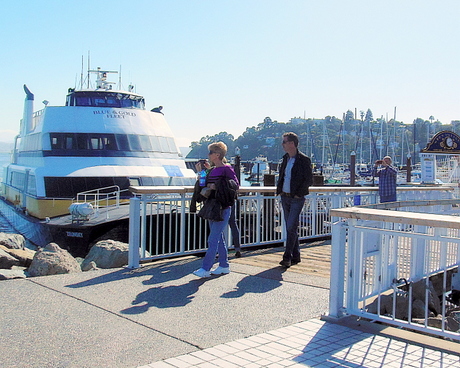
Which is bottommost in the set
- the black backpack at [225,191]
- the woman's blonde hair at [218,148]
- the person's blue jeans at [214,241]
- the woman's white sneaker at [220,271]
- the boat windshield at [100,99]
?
the woman's white sneaker at [220,271]

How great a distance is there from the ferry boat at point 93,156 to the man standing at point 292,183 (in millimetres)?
9570

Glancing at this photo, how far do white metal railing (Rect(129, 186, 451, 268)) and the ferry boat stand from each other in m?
6.66

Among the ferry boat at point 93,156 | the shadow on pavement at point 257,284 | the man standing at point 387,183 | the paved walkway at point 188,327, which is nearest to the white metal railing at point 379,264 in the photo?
the paved walkway at point 188,327

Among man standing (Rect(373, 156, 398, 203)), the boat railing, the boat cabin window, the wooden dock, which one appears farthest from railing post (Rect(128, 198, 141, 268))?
the boat cabin window

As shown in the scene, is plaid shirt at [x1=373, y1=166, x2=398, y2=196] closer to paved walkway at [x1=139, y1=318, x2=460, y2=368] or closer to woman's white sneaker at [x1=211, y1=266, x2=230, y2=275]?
woman's white sneaker at [x1=211, y1=266, x2=230, y2=275]

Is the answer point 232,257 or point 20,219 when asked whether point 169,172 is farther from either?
point 232,257

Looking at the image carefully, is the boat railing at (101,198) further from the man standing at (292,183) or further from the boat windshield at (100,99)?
the man standing at (292,183)

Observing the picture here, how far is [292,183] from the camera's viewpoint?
6906 mm

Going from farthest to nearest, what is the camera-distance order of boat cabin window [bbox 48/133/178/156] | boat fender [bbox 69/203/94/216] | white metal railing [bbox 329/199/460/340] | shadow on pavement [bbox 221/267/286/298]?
boat cabin window [bbox 48/133/178/156], boat fender [bbox 69/203/94/216], shadow on pavement [bbox 221/267/286/298], white metal railing [bbox 329/199/460/340]

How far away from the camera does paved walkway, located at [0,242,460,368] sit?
3.68m

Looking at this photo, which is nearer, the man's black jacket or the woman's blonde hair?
the woman's blonde hair

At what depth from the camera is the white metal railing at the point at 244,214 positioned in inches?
275

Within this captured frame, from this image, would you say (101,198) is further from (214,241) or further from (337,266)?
(337,266)

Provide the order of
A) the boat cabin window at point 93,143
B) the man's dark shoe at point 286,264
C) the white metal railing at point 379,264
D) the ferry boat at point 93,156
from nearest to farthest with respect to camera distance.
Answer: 1. the white metal railing at point 379,264
2. the man's dark shoe at point 286,264
3. the ferry boat at point 93,156
4. the boat cabin window at point 93,143
